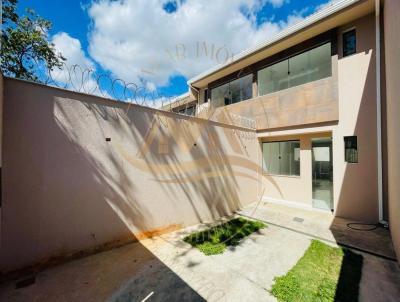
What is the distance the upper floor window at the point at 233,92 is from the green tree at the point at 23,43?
8477 millimetres

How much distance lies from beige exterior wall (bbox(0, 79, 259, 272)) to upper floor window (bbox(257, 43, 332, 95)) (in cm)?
457

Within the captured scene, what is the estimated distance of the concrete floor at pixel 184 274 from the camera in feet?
8.88

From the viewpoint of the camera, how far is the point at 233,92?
10148mm

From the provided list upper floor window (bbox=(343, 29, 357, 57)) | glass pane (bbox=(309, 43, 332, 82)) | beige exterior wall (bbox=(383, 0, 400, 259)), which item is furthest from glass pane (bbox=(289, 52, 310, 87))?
beige exterior wall (bbox=(383, 0, 400, 259))

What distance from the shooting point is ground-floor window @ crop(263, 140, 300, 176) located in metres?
7.89

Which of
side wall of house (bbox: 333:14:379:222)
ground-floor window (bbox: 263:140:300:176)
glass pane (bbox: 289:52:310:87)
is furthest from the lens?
ground-floor window (bbox: 263:140:300:176)

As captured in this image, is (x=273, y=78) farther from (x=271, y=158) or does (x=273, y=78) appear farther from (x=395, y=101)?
(x=395, y=101)

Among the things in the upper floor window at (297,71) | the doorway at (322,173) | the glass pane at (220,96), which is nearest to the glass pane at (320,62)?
the upper floor window at (297,71)

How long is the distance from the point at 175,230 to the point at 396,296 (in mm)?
4272

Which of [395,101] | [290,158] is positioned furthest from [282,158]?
[395,101]

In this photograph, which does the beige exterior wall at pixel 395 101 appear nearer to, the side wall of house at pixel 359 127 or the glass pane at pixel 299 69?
the side wall of house at pixel 359 127

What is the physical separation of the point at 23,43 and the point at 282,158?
1414cm

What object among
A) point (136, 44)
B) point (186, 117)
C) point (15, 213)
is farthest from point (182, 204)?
point (136, 44)

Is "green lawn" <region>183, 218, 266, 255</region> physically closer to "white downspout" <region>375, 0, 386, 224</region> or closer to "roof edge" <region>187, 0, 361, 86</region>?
"white downspout" <region>375, 0, 386, 224</region>
